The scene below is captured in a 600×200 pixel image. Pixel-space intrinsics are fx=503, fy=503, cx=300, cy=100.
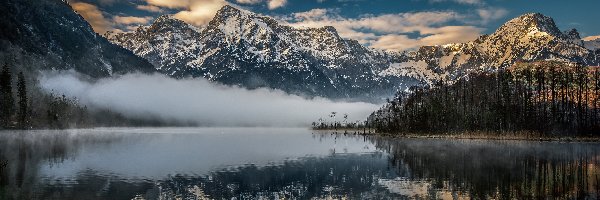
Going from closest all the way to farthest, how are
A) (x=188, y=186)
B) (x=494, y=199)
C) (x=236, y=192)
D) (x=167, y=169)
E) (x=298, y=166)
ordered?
1. (x=494, y=199)
2. (x=236, y=192)
3. (x=188, y=186)
4. (x=167, y=169)
5. (x=298, y=166)

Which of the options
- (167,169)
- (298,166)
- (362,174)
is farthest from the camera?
(298,166)

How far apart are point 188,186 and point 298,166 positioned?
40.5 metres

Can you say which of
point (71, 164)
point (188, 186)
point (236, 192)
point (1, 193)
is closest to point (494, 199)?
point (236, 192)

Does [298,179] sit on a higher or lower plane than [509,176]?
lower

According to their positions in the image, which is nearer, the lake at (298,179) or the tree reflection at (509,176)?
the tree reflection at (509,176)

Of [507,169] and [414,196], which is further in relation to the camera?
[507,169]

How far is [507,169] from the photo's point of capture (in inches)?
3821

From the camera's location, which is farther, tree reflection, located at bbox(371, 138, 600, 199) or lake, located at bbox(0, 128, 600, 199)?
lake, located at bbox(0, 128, 600, 199)

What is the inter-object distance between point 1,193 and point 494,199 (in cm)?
6241

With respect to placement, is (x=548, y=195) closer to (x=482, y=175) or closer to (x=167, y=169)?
(x=482, y=175)

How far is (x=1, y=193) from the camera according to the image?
6469cm

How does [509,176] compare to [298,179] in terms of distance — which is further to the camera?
[298,179]

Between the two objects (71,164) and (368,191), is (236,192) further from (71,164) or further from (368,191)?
(71,164)

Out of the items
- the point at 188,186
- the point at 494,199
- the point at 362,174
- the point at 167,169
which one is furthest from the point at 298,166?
the point at 494,199
